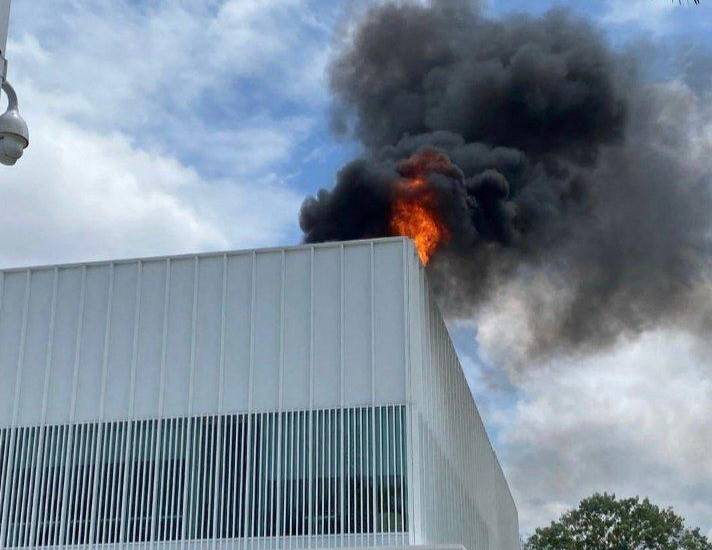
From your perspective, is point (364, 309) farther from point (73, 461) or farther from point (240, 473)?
point (73, 461)

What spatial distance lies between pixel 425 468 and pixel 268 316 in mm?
6948

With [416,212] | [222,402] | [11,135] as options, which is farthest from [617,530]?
[11,135]

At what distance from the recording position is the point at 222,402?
3516 centimetres

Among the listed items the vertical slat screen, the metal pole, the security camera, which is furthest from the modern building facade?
the metal pole

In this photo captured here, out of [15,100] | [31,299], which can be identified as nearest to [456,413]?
[31,299]

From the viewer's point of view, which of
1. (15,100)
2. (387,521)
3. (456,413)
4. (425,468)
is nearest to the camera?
(15,100)

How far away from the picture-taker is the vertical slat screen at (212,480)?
109ft

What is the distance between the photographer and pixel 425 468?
1385 inches

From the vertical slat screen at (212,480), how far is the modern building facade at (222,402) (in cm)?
4

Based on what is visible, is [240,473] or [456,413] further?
[456,413]

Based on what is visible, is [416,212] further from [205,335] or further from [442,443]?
[205,335]

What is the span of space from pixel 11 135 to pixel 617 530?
7858cm

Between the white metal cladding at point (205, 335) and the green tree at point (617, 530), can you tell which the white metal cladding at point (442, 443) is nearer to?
the white metal cladding at point (205, 335)

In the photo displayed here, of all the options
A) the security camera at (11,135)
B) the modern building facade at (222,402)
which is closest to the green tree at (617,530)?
the modern building facade at (222,402)
